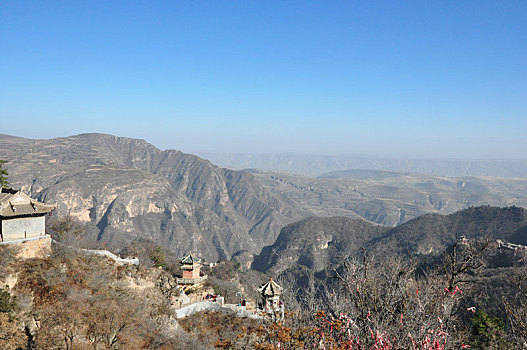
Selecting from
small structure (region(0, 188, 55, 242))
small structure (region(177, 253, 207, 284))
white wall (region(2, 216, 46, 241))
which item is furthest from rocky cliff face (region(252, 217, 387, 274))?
small structure (region(0, 188, 55, 242))

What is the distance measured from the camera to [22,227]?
80.1ft

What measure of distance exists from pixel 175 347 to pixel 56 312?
742 cm

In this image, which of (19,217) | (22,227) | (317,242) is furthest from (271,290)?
(317,242)

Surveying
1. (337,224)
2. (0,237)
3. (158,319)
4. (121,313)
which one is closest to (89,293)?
(121,313)

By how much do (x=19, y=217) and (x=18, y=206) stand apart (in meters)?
0.76

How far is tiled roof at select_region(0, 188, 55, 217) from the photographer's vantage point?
23.7m

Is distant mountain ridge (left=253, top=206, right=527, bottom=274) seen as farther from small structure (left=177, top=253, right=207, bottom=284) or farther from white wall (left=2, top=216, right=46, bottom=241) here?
white wall (left=2, top=216, right=46, bottom=241)

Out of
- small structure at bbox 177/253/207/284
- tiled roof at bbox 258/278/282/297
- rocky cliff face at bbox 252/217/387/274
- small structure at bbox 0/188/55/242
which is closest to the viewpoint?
small structure at bbox 0/188/55/242

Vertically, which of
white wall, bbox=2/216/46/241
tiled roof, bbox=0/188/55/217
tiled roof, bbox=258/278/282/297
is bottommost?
tiled roof, bbox=258/278/282/297

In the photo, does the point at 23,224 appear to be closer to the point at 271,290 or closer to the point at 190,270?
the point at 190,270

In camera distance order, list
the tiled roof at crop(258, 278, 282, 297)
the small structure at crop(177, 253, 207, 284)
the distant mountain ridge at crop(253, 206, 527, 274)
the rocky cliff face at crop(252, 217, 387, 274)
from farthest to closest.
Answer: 1. the rocky cliff face at crop(252, 217, 387, 274)
2. the distant mountain ridge at crop(253, 206, 527, 274)
3. the small structure at crop(177, 253, 207, 284)
4. the tiled roof at crop(258, 278, 282, 297)

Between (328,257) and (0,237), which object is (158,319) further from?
(328,257)

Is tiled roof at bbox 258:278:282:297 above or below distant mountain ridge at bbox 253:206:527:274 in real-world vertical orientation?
above

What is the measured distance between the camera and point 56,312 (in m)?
20.6
